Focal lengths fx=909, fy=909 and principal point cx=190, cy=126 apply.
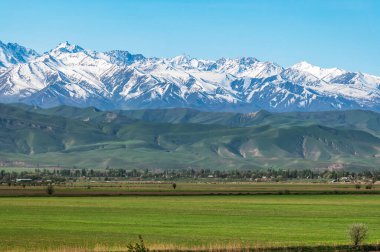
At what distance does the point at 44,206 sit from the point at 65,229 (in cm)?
3930

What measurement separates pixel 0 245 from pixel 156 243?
1171 cm

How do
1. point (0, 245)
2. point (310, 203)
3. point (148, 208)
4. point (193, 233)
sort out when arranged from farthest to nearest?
point (310, 203) → point (148, 208) → point (193, 233) → point (0, 245)

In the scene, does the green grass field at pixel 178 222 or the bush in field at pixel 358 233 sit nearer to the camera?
the bush in field at pixel 358 233

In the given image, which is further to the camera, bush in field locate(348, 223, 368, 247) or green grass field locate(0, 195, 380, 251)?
green grass field locate(0, 195, 380, 251)

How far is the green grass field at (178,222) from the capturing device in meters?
72.4

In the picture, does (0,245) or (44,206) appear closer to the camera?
(0,245)

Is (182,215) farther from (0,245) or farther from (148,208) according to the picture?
(0,245)

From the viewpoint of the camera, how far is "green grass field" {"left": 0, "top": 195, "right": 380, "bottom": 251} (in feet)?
238

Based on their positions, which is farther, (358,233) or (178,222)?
(178,222)

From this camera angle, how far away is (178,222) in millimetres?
93750

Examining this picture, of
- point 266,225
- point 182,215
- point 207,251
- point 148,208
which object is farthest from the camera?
point 148,208

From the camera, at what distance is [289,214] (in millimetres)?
106938

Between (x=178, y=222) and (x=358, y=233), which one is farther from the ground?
(x=358, y=233)

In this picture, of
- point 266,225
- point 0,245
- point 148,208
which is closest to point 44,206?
point 148,208
